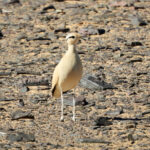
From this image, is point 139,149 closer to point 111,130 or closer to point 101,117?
point 111,130

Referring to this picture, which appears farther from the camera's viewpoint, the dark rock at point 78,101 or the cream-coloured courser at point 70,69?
the dark rock at point 78,101

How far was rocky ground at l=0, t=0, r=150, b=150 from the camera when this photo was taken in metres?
7.55

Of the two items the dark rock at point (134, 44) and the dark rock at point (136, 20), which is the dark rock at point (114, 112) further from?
the dark rock at point (136, 20)

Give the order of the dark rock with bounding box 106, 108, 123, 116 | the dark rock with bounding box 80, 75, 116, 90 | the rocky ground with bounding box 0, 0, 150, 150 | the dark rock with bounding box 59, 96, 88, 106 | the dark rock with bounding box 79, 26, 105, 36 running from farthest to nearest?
the dark rock with bounding box 79, 26, 105, 36
the dark rock with bounding box 80, 75, 116, 90
the dark rock with bounding box 59, 96, 88, 106
the dark rock with bounding box 106, 108, 123, 116
the rocky ground with bounding box 0, 0, 150, 150

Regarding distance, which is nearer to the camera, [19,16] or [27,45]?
[27,45]

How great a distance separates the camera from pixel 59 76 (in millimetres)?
8133

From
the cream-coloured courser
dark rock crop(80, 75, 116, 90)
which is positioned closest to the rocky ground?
dark rock crop(80, 75, 116, 90)

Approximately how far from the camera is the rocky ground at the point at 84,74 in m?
7.55

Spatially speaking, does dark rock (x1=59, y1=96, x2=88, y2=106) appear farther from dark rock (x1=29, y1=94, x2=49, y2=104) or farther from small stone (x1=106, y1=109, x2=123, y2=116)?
small stone (x1=106, y1=109, x2=123, y2=116)

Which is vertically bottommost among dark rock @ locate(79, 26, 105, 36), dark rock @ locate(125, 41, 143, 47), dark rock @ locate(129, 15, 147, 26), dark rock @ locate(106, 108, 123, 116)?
dark rock @ locate(106, 108, 123, 116)

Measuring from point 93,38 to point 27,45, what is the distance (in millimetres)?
1543

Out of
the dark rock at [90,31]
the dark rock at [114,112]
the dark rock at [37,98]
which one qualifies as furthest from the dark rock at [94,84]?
the dark rock at [90,31]

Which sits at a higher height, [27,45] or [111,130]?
[27,45]

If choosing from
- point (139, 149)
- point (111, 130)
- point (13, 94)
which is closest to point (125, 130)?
point (111, 130)
